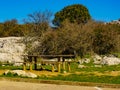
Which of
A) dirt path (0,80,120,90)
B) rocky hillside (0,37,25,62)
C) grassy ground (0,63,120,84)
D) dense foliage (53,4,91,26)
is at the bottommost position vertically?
dirt path (0,80,120,90)

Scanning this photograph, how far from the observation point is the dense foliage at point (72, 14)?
183 ft

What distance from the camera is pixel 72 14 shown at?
2224 inches


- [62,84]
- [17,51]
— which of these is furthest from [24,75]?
[17,51]

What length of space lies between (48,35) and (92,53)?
184 inches

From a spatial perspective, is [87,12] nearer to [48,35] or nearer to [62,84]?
[48,35]

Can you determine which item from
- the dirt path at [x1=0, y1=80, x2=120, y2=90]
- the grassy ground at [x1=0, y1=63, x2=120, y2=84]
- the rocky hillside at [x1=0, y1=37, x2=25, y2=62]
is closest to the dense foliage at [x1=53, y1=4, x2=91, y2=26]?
the rocky hillside at [x1=0, y1=37, x2=25, y2=62]

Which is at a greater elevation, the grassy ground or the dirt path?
the grassy ground

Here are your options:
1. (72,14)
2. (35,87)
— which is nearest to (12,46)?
(35,87)

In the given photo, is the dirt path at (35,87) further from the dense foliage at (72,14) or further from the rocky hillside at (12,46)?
the dense foliage at (72,14)

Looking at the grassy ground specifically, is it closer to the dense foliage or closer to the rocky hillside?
the rocky hillside

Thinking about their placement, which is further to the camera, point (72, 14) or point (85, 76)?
point (72, 14)

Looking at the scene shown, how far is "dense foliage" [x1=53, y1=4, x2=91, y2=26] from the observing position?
55.8 metres

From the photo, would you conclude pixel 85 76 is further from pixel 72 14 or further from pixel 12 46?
pixel 72 14

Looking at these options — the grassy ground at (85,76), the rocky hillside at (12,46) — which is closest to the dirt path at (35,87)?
the grassy ground at (85,76)
